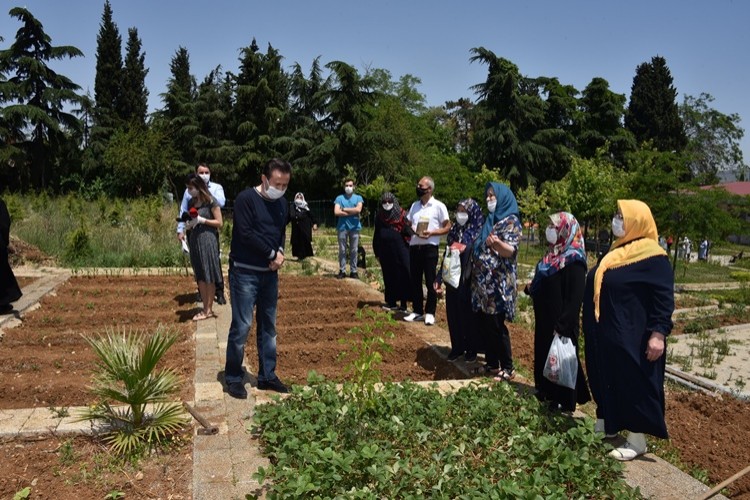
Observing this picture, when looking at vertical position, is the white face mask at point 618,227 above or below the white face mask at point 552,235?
above

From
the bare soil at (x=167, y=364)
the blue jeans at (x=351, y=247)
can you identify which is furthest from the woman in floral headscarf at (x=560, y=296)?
the blue jeans at (x=351, y=247)

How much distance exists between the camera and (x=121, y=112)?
38.2 metres

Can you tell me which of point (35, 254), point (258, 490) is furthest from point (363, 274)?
point (258, 490)

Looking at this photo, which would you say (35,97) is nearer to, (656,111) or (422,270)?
(422,270)

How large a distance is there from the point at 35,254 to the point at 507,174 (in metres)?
31.3

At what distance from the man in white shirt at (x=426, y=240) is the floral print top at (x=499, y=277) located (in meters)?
1.83

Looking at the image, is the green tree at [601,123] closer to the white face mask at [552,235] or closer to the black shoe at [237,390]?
the white face mask at [552,235]

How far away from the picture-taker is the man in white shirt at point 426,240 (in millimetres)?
7020

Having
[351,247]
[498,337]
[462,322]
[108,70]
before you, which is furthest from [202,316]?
[108,70]

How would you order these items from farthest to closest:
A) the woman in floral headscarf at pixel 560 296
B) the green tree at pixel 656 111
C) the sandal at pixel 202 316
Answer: the green tree at pixel 656 111 → the sandal at pixel 202 316 → the woman in floral headscarf at pixel 560 296

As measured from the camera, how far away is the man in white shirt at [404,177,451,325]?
7.02 meters

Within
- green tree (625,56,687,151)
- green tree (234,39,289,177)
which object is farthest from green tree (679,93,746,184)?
green tree (234,39,289,177)

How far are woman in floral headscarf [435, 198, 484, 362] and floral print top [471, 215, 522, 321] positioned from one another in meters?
0.29

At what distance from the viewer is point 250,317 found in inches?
181
